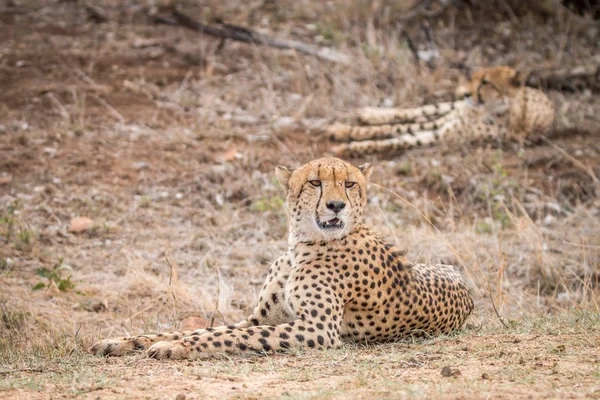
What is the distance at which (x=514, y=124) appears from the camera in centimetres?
818

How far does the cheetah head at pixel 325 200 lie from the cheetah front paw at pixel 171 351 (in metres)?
0.83

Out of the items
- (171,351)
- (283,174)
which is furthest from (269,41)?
(171,351)

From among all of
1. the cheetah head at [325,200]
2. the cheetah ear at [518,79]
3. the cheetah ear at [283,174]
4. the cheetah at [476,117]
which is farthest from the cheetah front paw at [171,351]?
the cheetah ear at [518,79]

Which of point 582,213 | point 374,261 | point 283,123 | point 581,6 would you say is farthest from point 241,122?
point 581,6

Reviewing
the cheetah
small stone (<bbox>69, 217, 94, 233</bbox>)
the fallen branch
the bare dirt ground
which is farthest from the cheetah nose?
the fallen branch

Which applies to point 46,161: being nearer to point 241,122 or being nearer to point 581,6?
point 241,122

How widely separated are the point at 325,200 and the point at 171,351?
0.97 meters

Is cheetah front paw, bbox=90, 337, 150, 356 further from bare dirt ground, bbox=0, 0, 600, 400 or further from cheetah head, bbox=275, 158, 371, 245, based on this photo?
cheetah head, bbox=275, 158, 371, 245

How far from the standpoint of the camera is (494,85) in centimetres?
830

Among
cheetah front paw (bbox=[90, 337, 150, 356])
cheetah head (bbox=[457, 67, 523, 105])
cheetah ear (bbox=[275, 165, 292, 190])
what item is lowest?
cheetah front paw (bbox=[90, 337, 150, 356])

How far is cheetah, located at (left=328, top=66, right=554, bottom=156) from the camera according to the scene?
802 cm

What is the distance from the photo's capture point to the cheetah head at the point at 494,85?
8.23 metres

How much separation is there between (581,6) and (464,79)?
2.85 metres

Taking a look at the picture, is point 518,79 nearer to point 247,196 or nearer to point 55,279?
point 247,196
